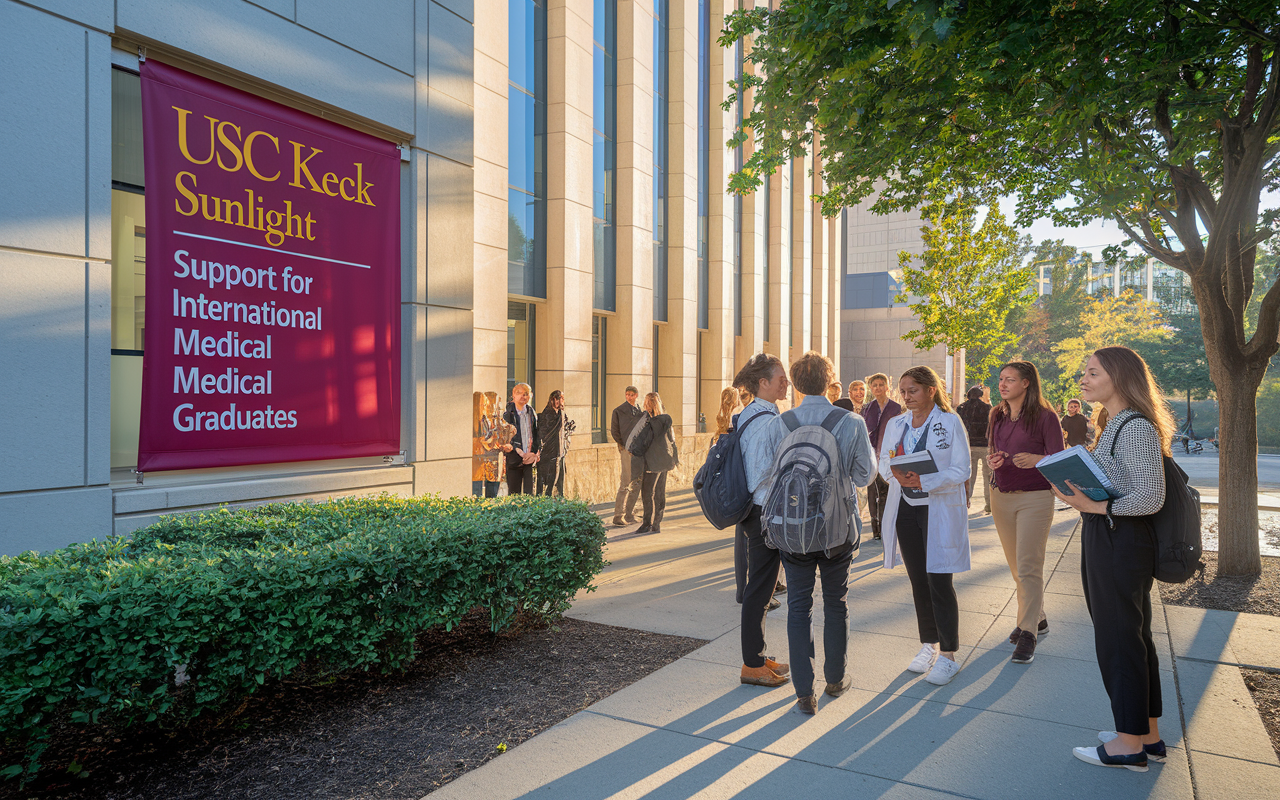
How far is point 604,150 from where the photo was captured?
1577cm

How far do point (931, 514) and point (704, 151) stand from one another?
17.0m

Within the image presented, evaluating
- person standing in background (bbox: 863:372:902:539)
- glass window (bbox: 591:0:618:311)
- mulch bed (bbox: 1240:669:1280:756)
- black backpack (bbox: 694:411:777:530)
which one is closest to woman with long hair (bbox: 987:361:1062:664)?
mulch bed (bbox: 1240:669:1280:756)

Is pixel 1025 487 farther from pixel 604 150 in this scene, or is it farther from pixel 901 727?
pixel 604 150

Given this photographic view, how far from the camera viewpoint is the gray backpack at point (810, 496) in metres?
4.26

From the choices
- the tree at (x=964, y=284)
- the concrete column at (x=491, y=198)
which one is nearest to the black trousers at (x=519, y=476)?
the concrete column at (x=491, y=198)

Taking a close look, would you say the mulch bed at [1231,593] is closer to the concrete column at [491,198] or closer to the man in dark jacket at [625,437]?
the man in dark jacket at [625,437]

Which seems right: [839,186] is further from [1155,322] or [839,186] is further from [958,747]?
[1155,322]

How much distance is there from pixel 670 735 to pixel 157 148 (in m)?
5.14

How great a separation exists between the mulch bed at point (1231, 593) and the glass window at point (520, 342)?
9.76m

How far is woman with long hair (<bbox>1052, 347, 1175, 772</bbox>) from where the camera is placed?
145 inches

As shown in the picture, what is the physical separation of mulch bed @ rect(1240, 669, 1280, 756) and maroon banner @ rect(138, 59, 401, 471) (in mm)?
6584

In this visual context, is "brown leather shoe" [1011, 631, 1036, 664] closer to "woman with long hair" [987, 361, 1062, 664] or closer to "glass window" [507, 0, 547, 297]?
Answer: "woman with long hair" [987, 361, 1062, 664]

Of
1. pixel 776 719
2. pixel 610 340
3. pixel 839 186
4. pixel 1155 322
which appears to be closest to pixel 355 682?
pixel 776 719

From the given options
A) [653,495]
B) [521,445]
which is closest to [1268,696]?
[653,495]
